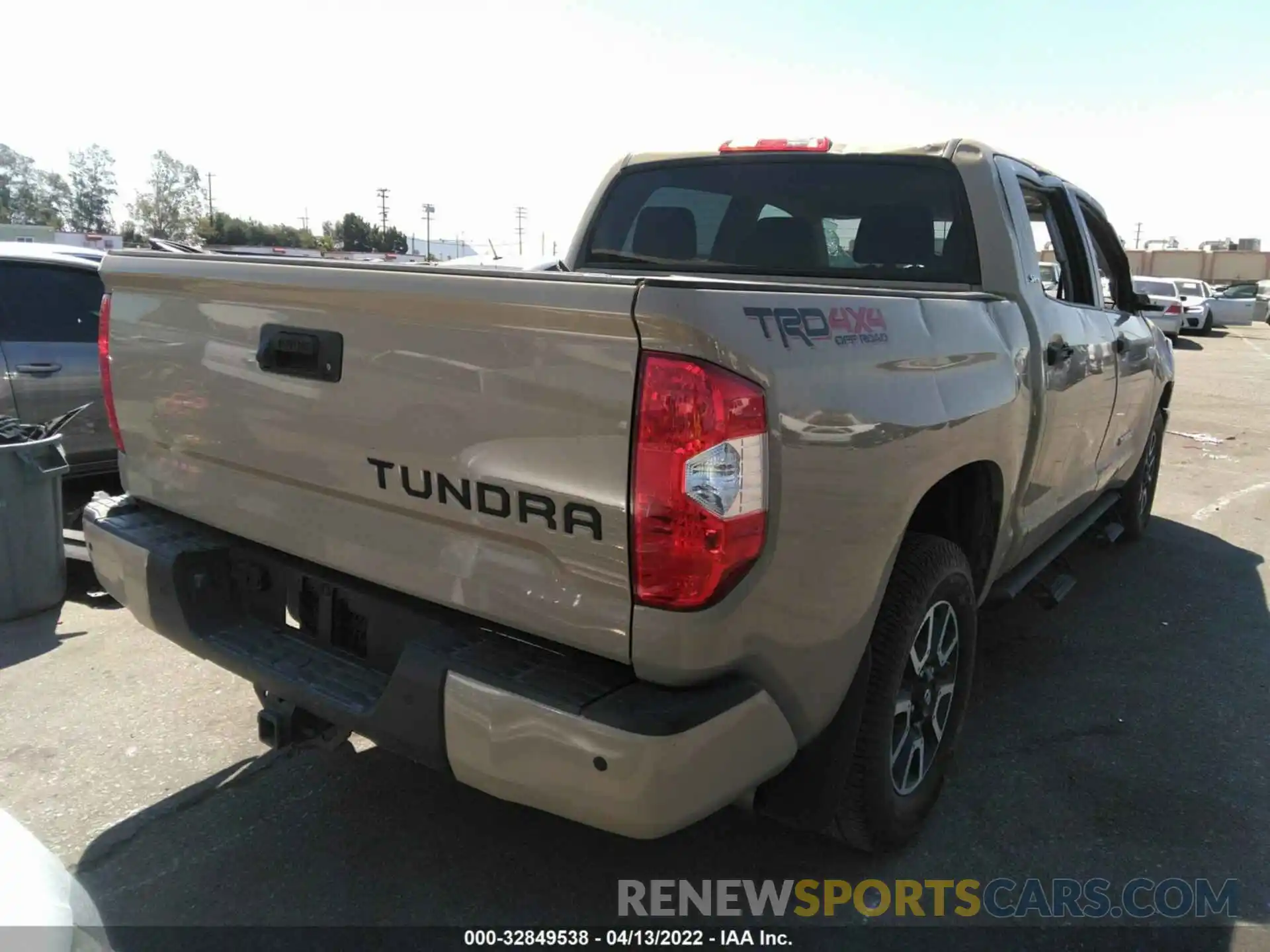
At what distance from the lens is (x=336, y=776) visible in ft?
9.93

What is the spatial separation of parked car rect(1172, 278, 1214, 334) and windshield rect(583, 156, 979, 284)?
2597 cm

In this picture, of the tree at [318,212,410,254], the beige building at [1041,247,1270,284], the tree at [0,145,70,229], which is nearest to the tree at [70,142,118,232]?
the tree at [0,145,70,229]

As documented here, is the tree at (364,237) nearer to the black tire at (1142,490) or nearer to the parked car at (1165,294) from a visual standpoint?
the parked car at (1165,294)

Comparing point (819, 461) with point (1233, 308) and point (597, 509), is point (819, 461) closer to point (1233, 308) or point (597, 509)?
point (597, 509)

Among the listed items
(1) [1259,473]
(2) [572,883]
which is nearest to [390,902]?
(2) [572,883]

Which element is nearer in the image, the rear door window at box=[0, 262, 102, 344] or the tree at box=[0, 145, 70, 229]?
the rear door window at box=[0, 262, 102, 344]

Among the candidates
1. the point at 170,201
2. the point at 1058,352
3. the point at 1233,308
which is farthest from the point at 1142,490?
the point at 170,201

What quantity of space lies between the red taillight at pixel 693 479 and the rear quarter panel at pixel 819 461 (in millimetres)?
36

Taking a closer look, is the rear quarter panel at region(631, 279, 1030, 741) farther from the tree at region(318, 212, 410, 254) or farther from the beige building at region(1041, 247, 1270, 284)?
the tree at region(318, 212, 410, 254)

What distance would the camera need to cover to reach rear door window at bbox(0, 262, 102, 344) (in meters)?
5.11

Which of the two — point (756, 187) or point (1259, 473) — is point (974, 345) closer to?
point (756, 187)

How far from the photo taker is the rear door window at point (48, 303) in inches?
201

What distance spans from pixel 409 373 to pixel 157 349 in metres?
1.04

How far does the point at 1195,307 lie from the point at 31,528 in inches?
1178
